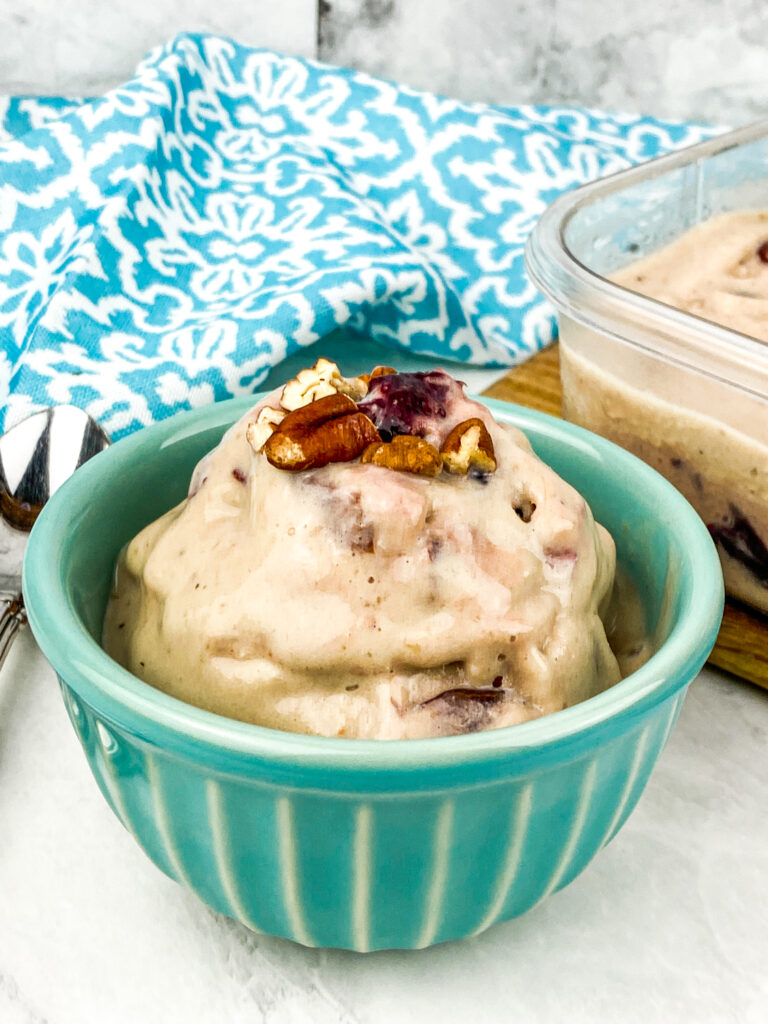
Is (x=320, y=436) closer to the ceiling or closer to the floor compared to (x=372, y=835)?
closer to the ceiling

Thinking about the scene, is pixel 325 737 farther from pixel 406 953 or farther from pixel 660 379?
pixel 660 379

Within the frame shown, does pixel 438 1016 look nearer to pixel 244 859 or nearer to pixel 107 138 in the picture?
pixel 244 859

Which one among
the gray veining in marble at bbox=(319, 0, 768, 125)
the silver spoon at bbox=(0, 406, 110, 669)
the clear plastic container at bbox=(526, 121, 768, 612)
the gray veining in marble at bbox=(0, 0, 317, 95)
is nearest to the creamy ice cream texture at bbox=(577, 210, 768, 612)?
the clear plastic container at bbox=(526, 121, 768, 612)

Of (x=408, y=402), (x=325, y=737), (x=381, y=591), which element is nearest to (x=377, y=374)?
(x=408, y=402)

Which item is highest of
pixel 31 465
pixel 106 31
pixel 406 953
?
pixel 106 31

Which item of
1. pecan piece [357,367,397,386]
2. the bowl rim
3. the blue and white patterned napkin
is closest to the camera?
the bowl rim

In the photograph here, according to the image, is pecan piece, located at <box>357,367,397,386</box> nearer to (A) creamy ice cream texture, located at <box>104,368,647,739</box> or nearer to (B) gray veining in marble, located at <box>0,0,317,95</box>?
(A) creamy ice cream texture, located at <box>104,368,647,739</box>

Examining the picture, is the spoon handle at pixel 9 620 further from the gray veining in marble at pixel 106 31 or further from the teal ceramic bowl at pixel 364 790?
the gray veining in marble at pixel 106 31
